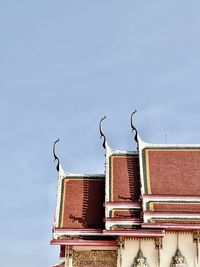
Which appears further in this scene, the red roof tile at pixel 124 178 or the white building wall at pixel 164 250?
the red roof tile at pixel 124 178

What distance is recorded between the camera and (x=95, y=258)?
23.2 m

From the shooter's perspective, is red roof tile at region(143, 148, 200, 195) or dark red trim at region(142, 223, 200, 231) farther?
red roof tile at region(143, 148, 200, 195)

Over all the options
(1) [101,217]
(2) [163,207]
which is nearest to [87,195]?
(1) [101,217]

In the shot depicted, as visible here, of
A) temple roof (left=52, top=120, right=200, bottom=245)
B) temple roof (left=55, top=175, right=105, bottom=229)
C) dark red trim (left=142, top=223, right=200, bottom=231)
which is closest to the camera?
dark red trim (left=142, top=223, right=200, bottom=231)

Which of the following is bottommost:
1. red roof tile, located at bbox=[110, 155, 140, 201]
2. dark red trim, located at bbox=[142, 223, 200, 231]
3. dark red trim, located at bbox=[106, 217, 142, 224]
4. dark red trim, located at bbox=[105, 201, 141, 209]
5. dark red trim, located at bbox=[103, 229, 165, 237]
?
dark red trim, located at bbox=[103, 229, 165, 237]

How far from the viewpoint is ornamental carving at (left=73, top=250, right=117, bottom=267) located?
23.1 meters

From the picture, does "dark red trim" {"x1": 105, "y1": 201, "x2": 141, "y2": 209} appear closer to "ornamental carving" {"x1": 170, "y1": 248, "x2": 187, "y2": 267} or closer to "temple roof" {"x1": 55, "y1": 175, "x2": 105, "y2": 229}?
"temple roof" {"x1": 55, "y1": 175, "x2": 105, "y2": 229}

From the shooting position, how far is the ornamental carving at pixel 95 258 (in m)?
23.1

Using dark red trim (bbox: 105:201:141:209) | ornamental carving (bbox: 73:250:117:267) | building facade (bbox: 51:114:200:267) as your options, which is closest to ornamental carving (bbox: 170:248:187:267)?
building facade (bbox: 51:114:200:267)

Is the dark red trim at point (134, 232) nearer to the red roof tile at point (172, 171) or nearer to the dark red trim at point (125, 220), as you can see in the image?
the dark red trim at point (125, 220)

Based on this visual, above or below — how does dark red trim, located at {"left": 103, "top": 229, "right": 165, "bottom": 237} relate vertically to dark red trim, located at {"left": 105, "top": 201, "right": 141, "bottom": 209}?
below

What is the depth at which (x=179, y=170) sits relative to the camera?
24.9 meters

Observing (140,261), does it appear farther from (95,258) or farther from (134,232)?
(95,258)

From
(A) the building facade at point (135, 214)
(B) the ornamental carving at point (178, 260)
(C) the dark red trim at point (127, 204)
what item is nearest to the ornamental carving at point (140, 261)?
(A) the building facade at point (135, 214)
